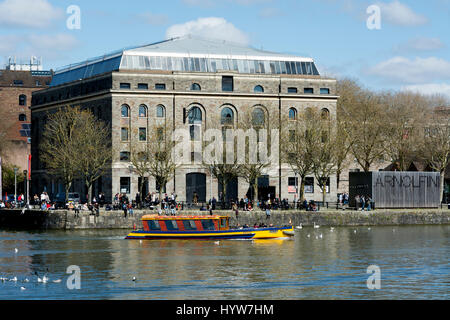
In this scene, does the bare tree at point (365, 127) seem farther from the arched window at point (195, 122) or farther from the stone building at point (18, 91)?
the stone building at point (18, 91)

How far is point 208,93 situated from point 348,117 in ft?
79.6

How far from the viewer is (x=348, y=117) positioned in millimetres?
131625

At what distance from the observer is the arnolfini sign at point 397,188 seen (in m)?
103

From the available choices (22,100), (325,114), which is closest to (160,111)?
(325,114)

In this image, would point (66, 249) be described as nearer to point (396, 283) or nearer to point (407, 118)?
point (396, 283)

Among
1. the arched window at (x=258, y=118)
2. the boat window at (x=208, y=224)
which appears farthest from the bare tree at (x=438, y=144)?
the boat window at (x=208, y=224)

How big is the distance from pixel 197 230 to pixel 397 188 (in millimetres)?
30360

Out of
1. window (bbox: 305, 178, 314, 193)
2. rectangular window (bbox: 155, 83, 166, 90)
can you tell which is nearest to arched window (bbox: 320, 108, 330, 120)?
window (bbox: 305, 178, 314, 193)

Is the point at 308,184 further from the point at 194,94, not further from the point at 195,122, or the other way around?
the point at 194,94

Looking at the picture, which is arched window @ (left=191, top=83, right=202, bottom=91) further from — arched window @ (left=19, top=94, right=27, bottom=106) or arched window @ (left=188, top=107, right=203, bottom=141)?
arched window @ (left=19, top=94, right=27, bottom=106)

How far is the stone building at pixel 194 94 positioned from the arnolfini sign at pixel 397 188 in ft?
44.3

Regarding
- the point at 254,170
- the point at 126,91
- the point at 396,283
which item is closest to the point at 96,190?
the point at 126,91

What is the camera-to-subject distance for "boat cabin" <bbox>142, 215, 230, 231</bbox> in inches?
3263
